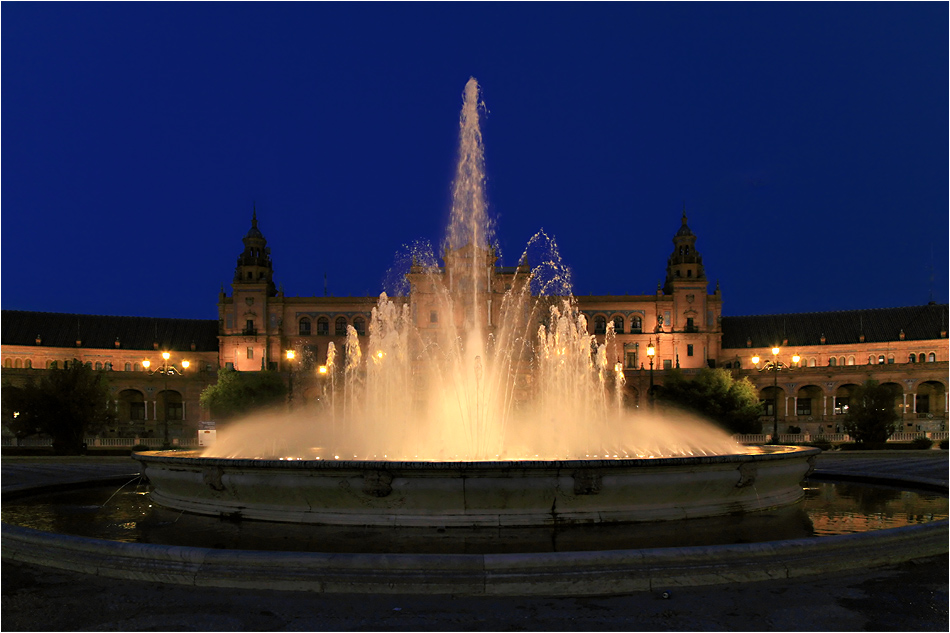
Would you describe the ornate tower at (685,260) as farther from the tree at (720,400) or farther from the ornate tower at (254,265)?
the ornate tower at (254,265)

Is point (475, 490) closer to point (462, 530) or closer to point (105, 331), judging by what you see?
point (462, 530)

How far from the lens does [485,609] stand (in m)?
7.00

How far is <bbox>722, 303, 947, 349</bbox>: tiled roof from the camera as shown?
8475 centimetres

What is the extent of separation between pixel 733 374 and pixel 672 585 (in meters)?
72.9

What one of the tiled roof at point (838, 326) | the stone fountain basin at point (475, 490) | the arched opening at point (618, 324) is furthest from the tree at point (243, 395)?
the tiled roof at point (838, 326)

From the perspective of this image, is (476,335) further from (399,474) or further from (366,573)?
(366,573)

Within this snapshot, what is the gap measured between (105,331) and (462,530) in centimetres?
9303

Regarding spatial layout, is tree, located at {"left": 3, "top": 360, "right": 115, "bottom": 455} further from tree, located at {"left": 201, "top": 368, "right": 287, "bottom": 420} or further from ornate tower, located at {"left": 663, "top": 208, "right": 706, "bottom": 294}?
ornate tower, located at {"left": 663, "top": 208, "right": 706, "bottom": 294}

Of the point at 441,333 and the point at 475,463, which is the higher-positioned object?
the point at 441,333

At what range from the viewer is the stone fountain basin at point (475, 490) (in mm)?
10164

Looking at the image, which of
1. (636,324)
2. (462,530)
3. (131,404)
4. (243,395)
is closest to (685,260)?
(636,324)

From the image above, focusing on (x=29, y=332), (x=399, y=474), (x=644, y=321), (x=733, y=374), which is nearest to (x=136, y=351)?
(x=29, y=332)

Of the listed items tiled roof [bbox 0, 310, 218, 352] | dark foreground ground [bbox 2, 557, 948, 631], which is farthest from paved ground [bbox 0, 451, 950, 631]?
tiled roof [bbox 0, 310, 218, 352]

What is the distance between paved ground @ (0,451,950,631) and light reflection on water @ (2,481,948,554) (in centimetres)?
192
